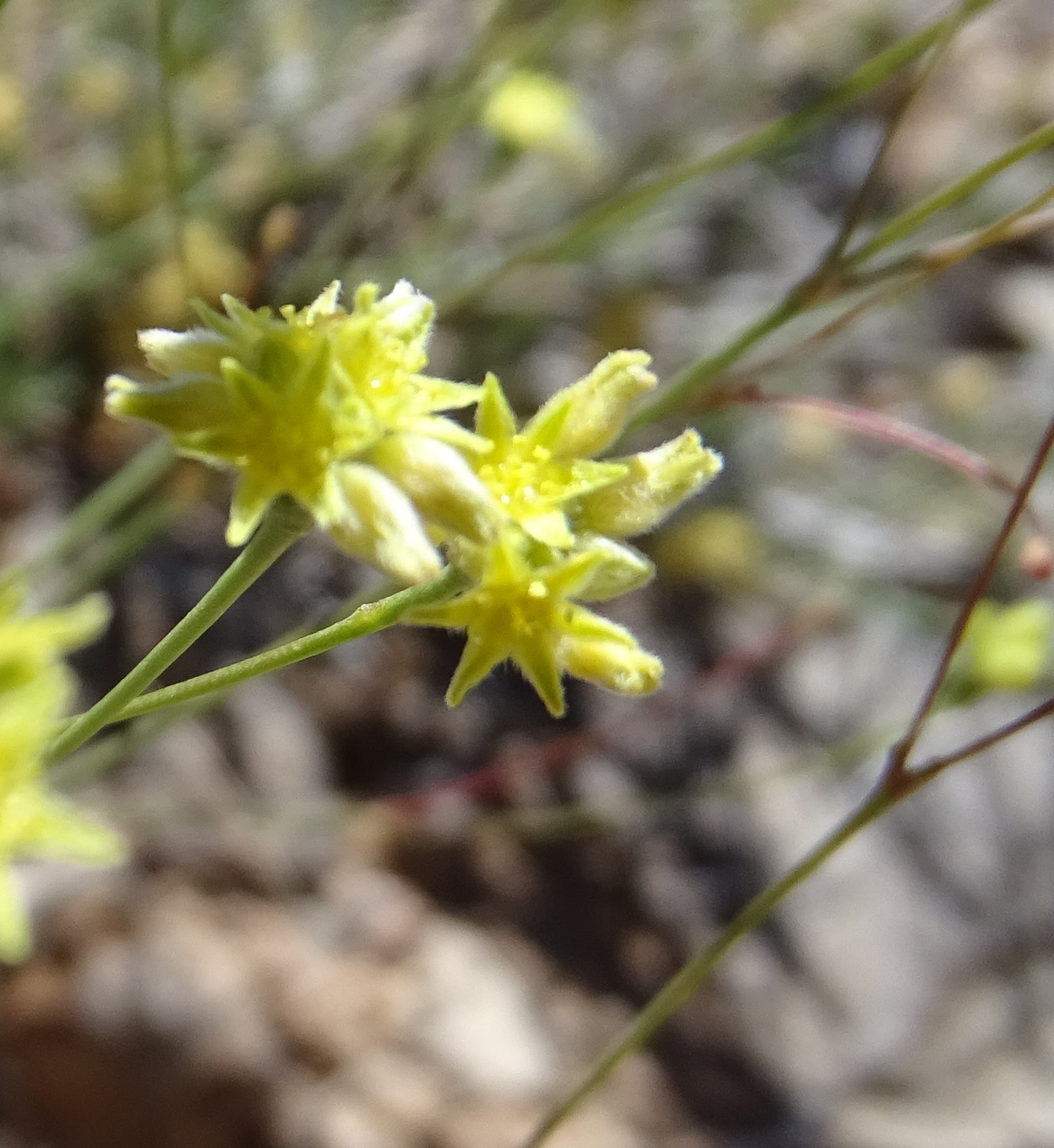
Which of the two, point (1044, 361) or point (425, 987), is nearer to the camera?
point (425, 987)

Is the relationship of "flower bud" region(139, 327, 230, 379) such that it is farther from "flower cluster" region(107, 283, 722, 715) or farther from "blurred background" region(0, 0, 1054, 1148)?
"blurred background" region(0, 0, 1054, 1148)

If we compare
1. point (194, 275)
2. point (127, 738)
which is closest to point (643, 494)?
point (127, 738)

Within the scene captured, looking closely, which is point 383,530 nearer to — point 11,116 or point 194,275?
point 194,275

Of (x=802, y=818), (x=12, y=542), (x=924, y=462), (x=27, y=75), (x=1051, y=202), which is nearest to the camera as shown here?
(x=1051, y=202)

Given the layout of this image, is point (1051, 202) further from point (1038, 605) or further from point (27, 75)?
point (27, 75)

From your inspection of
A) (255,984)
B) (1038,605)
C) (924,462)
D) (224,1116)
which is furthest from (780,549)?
(224,1116)

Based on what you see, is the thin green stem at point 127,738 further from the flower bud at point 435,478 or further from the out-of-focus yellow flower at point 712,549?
the out-of-focus yellow flower at point 712,549

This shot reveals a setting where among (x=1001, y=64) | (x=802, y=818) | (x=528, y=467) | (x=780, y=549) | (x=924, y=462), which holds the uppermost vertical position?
(x=1001, y=64)
